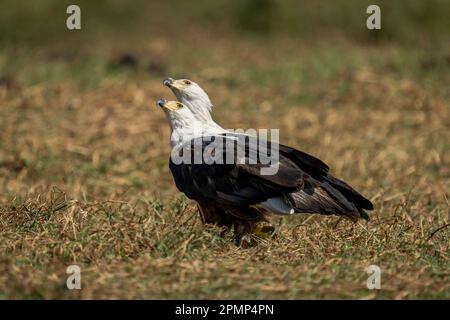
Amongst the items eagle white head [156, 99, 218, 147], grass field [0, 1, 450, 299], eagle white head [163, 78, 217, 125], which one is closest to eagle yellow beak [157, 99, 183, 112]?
eagle white head [156, 99, 218, 147]

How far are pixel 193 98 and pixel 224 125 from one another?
3.84 meters

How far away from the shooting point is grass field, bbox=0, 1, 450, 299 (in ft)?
15.5

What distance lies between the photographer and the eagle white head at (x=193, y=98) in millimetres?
6352

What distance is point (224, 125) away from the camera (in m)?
10.2

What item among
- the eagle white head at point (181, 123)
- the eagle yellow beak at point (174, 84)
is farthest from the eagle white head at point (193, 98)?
the eagle white head at point (181, 123)

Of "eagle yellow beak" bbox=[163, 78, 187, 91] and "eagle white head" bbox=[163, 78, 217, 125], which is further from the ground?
"eagle yellow beak" bbox=[163, 78, 187, 91]

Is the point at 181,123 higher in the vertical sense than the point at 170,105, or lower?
lower

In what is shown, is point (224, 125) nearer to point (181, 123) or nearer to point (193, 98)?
point (193, 98)

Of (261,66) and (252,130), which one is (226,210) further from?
(261,66)

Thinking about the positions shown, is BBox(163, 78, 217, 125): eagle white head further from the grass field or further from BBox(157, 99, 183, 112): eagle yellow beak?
the grass field

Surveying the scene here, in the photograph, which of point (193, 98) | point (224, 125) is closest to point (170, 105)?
point (193, 98)

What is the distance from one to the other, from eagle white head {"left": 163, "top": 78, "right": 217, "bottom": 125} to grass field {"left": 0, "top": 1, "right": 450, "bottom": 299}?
0.61 meters

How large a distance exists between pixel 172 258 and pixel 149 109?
5.92 meters

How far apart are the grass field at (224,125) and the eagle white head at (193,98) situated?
610mm
